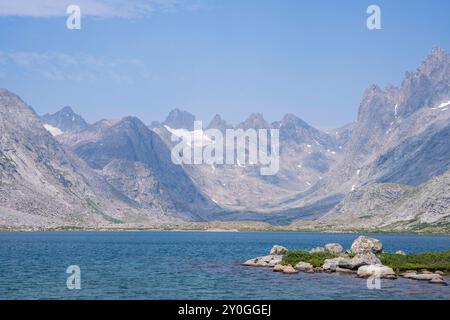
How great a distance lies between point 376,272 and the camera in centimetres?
9631

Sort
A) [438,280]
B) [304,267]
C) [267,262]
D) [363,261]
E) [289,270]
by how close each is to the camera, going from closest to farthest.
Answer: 1. [438,280]
2. [363,261]
3. [289,270]
4. [304,267]
5. [267,262]

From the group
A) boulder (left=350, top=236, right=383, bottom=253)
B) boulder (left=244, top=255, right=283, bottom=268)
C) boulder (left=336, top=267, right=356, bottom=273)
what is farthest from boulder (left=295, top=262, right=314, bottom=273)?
boulder (left=350, top=236, right=383, bottom=253)

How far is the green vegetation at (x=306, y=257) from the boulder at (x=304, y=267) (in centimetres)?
293

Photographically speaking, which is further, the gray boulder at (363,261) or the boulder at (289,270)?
the boulder at (289,270)

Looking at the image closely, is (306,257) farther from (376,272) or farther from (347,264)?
(376,272)

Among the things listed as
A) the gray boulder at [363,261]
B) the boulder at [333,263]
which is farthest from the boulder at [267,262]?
the gray boulder at [363,261]

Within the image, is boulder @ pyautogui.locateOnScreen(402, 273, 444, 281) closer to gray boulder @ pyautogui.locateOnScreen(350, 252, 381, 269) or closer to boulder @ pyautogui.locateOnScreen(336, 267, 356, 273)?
gray boulder @ pyautogui.locateOnScreen(350, 252, 381, 269)

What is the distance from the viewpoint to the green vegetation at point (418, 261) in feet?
342

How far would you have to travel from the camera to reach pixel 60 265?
11981 centimetres

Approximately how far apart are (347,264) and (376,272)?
8318mm

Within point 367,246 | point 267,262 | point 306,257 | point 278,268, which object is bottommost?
point 267,262

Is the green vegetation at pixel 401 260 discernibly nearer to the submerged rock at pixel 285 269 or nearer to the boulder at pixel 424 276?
the submerged rock at pixel 285 269

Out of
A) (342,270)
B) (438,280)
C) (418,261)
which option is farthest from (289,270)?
(438,280)

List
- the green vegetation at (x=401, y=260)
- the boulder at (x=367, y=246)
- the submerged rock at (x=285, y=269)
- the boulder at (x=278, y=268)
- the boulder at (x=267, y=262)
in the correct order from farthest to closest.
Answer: the boulder at (x=367, y=246)
the boulder at (x=267, y=262)
the boulder at (x=278, y=268)
the green vegetation at (x=401, y=260)
the submerged rock at (x=285, y=269)
